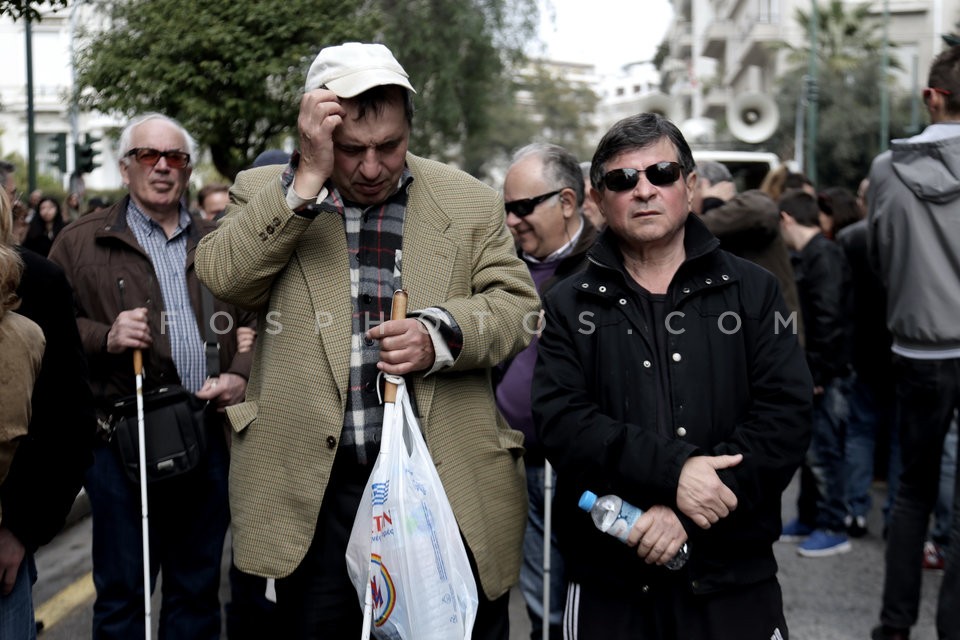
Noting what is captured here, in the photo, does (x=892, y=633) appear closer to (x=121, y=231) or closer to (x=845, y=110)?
(x=121, y=231)

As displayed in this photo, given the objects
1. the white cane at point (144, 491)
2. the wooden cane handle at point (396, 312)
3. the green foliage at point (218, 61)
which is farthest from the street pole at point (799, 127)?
the wooden cane handle at point (396, 312)

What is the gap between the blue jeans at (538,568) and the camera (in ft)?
13.1

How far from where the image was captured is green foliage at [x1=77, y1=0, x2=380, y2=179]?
11227 millimetres

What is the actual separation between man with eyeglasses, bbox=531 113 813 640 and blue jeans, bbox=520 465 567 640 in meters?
1.14

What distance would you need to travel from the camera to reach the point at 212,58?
1204cm

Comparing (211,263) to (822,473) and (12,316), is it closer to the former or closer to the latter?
(12,316)

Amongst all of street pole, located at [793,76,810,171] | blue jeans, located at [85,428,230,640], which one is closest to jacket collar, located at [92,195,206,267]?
blue jeans, located at [85,428,230,640]

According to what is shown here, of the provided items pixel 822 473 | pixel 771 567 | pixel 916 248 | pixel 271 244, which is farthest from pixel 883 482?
pixel 271 244

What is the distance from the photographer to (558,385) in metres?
2.78

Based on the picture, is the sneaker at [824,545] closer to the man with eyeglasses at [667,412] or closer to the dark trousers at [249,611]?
the dark trousers at [249,611]

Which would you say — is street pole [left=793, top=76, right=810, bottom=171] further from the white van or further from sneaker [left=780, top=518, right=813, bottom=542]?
sneaker [left=780, top=518, right=813, bottom=542]

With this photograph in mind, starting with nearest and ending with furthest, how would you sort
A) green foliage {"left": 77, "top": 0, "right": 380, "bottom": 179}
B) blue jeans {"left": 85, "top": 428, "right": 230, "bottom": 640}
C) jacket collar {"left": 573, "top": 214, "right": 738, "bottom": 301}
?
jacket collar {"left": 573, "top": 214, "right": 738, "bottom": 301}
blue jeans {"left": 85, "top": 428, "right": 230, "bottom": 640}
green foliage {"left": 77, "top": 0, "right": 380, "bottom": 179}

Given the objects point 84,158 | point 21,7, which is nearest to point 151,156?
point 21,7

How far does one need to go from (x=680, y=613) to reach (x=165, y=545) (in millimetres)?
2069
